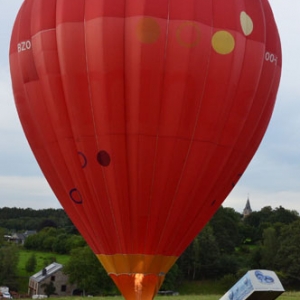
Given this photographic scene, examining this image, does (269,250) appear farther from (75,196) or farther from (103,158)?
(103,158)

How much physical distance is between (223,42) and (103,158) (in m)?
2.56

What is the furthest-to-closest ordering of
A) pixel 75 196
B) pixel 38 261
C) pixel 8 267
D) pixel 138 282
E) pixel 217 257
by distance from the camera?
1. pixel 38 261
2. pixel 8 267
3. pixel 217 257
4. pixel 75 196
5. pixel 138 282

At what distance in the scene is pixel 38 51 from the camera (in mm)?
10180

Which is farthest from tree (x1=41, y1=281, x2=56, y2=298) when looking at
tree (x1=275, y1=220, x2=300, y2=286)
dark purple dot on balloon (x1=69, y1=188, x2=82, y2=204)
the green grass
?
dark purple dot on balloon (x1=69, y1=188, x2=82, y2=204)

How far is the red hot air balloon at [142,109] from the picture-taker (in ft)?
31.2

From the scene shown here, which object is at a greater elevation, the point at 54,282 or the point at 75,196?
the point at 54,282

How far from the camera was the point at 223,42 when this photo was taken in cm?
980

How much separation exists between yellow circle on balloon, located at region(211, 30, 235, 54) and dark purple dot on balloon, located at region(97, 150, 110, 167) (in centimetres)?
232

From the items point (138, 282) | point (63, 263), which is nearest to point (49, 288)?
point (63, 263)

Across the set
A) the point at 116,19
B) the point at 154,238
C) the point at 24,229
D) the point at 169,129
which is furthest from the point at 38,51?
the point at 24,229

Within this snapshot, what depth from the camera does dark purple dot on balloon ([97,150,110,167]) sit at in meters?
9.76

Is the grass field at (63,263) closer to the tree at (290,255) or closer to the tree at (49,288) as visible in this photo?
the tree at (49,288)

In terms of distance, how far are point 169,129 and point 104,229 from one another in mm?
1909

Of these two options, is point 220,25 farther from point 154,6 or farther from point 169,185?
point 169,185
